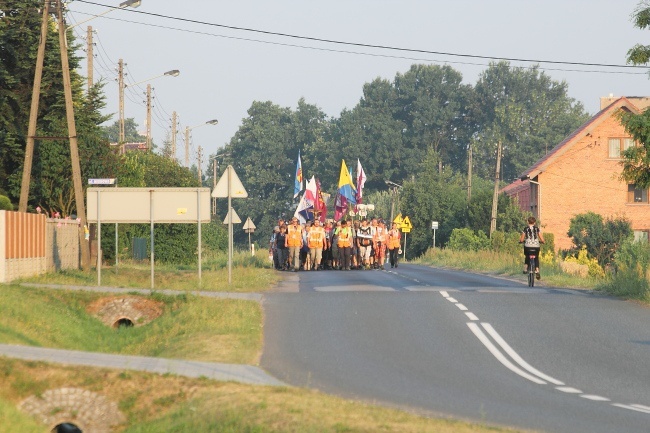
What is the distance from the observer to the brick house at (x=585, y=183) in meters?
77.2

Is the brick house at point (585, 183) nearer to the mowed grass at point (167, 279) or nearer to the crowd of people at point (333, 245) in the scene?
the crowd of people at point (333, 245)

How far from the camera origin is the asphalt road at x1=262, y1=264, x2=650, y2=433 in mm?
12688

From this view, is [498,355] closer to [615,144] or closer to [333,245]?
[333,245]

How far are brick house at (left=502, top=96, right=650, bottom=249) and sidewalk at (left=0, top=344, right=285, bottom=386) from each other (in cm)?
6431

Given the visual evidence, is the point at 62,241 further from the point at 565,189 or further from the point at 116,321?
the point at 565,189

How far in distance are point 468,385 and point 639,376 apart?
234 centimetres

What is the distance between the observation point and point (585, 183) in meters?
78.2

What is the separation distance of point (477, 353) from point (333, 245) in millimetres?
25813

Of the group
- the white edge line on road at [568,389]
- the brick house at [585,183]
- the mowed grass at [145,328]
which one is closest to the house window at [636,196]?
the brick house at [585,183]

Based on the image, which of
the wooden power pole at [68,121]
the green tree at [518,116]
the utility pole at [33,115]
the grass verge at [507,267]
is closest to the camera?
the grass verge at [507,267]

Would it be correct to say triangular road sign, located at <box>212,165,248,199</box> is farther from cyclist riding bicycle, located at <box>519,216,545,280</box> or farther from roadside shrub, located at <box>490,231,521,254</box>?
roadside shrub, located at <box>490,231,521,254</box>

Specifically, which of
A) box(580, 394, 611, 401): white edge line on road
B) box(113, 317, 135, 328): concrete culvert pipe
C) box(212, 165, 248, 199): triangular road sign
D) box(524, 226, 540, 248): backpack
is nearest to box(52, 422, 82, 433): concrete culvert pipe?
box(580, 394, 611, 401): white edge line on road

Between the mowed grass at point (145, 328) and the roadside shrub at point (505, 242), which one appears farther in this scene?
the roadside shrub at point (505, 242)

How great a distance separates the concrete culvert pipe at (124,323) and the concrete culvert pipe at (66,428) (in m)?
10.7
